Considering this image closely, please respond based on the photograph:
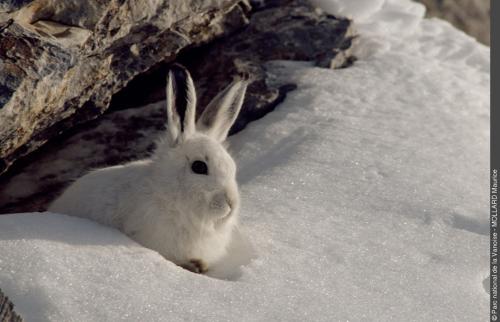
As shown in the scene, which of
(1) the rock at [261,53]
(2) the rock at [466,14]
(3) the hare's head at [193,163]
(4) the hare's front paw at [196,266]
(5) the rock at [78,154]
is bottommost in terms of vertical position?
(2) the rock at [466,14]

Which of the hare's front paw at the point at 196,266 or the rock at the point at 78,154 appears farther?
the rock at the point at 78,154

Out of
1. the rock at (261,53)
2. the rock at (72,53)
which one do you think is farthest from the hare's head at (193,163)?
the rock at (261,53)

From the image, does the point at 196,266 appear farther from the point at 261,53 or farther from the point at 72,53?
the point at 261,53

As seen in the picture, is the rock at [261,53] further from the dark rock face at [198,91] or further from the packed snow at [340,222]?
the packed snow at [340,222]

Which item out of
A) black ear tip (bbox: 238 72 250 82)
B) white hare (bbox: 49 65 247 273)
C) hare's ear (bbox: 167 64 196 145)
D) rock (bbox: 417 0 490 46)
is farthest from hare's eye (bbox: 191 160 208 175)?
rock (bbox: 417 0 490 46)

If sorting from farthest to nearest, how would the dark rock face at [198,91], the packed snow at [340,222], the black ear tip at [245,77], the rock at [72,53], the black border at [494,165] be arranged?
the dark rock face at [198,91] < the black ear tip at [245,77] < the rock at [72,53] < the black border at [494,165] < the packed snow at [340,222]

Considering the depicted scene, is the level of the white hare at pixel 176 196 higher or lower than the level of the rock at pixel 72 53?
lower
